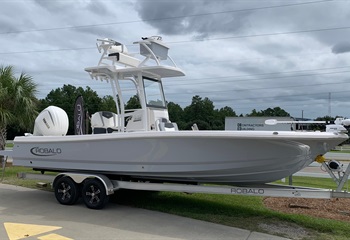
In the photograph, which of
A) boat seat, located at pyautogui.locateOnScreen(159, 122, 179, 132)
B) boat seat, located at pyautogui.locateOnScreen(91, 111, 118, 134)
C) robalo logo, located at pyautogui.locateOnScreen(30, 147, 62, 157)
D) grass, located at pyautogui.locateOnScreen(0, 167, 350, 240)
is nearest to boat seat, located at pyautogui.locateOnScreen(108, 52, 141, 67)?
boat seat, located at pyautogui.locateOnScreen(91, 111, 118, 134)

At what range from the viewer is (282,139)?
5641mm

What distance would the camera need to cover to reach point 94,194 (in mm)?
7199

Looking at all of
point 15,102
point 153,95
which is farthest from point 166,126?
point 15,102

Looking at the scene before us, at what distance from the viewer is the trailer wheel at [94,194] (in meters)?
7.06

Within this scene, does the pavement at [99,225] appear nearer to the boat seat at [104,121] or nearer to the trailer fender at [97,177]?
the trailer fender at [97,177]

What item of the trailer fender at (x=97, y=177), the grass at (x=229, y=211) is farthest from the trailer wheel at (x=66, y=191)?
the grass at (x=229, y=211)

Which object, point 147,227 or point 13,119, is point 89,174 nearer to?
point 147,227

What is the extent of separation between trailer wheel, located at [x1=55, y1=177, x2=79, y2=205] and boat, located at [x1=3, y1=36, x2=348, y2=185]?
288mm

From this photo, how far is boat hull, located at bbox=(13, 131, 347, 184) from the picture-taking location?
19.3 feet

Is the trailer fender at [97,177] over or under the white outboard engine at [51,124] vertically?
under

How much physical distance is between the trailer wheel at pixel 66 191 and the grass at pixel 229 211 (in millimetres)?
915

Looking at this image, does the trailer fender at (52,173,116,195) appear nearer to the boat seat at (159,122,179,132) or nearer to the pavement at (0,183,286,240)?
the pavement at (0,183,286,240)

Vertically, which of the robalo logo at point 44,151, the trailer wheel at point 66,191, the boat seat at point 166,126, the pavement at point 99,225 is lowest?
the pavement at point 99,225

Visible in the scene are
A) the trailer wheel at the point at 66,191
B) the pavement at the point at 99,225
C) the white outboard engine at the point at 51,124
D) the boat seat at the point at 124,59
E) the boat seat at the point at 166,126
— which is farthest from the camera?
the white outboard engine at the point at 51,124
